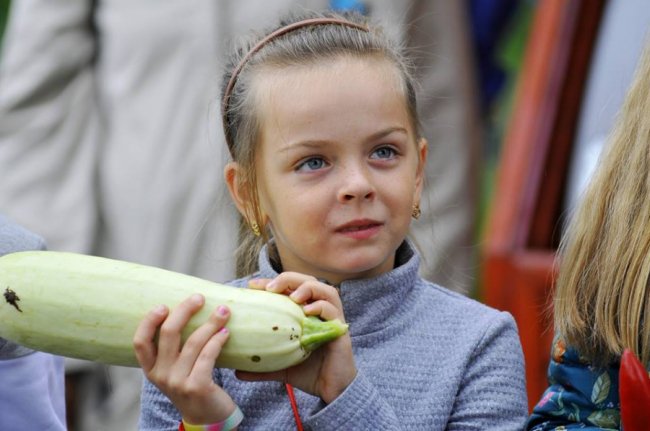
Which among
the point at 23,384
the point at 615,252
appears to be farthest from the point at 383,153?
the point at 23,384

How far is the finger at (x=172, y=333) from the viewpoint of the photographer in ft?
9.08

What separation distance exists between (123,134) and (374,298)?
2.44 m

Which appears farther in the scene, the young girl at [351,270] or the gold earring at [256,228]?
the gold earring at [256,228]

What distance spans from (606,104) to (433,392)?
208 centimetres

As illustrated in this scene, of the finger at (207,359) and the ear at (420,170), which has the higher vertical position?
the ear at (420,170)

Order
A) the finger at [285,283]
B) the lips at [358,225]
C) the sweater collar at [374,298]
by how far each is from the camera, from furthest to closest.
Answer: the sweater collar at [374,298], the lips at [358,225], the finger at [285,283]

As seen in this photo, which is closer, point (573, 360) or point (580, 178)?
point (573, 360)

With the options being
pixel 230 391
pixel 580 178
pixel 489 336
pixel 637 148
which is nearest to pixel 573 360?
pixel 489 336

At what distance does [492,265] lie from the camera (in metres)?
5.30

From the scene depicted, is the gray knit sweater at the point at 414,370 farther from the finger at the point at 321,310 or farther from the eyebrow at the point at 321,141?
the eyebrow at the point at 321,141

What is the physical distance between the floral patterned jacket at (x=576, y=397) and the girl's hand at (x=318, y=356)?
0.41m

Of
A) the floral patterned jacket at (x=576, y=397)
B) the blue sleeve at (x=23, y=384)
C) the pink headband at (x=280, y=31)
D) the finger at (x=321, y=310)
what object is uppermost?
the pink headband at (x=280, y=31)

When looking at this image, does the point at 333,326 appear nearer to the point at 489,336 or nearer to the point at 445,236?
the point at 489,336

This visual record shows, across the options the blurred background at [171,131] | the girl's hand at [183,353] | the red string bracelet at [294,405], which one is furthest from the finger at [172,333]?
the blurred background at [171,131]
